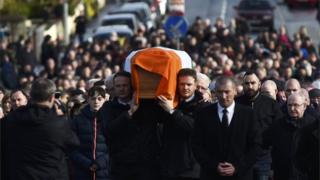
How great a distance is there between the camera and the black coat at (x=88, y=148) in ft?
49.5

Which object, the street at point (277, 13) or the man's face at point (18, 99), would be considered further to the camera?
the street at point (277, 13)

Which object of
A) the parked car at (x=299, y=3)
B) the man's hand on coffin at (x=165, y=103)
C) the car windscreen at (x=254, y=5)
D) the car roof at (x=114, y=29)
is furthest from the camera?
the parked car at (x=299, y=3)

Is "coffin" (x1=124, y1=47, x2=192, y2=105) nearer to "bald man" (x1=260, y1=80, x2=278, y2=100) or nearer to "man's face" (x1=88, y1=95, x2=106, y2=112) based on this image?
"man's face" (x1=88, y1=95, x2=106, y2=112)

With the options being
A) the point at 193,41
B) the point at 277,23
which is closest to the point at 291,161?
the point at 193,41

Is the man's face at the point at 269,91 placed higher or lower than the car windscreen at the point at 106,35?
higher

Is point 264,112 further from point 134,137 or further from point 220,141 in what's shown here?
point 134,137

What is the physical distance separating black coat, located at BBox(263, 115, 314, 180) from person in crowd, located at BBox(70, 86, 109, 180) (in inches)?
85.9

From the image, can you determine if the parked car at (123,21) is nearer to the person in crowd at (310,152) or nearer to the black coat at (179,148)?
the black coat at (179,148)

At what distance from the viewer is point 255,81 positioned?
15.6 meters

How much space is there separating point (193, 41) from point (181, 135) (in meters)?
21.4

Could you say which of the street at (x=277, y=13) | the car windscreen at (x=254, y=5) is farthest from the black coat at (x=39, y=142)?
the car windscreen at (x=254, y=5)

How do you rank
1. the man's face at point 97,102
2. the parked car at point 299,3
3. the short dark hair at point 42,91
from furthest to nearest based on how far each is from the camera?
the parked car at point 299,3
the man's face at point 97,102
the short dark hair at point 42,91

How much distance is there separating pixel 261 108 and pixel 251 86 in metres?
0.42

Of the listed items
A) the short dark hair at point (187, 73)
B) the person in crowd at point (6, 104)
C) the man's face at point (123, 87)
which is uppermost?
the short dark hair at point (187, 73)
